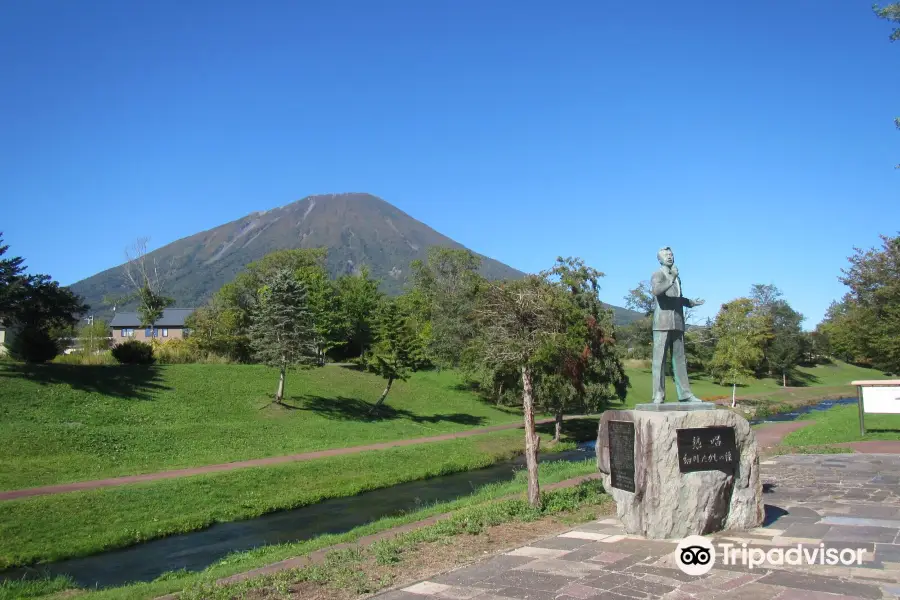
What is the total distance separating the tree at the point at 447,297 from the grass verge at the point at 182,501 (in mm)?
7611

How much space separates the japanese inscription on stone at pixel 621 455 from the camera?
1010 cm

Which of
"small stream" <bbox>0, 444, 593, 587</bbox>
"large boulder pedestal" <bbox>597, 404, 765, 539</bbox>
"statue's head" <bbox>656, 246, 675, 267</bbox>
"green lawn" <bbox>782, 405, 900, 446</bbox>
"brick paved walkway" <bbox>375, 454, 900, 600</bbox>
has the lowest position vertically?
"small stream" <bbox>0, 444, 593, 587</bbox>

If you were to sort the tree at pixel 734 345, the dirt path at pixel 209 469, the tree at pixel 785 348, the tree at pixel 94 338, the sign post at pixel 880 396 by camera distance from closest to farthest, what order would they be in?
1. the dirt path at pixel 209 469
2. the sign post at pixel 880 396
3. the tree at pixel 94 338
4. the tree at pixel 734 345
5. the tree at pixel 785 348

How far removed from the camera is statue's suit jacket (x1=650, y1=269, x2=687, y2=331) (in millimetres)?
10930

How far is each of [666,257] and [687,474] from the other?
374cm

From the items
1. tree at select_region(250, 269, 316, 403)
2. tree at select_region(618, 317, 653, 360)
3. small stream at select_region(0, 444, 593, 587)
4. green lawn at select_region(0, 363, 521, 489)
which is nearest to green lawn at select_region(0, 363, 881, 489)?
green lawn at select_region(0, 363, 521, 489)

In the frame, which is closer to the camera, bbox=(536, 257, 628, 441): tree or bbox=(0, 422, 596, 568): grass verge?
bbox=(0, 422, 596, 568): grass verge

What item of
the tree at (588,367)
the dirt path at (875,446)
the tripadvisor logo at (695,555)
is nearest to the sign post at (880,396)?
the dirt path at (875,446)

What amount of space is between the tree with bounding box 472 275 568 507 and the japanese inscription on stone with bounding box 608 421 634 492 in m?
2.62

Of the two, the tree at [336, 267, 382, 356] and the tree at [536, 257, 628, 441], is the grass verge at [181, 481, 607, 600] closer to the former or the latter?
the tree at [536, 257, 628, 441]

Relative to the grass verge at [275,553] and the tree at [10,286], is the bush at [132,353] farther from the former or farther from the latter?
the grass verge at [275,553]

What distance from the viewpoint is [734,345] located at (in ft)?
171

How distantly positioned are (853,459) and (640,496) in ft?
38.4

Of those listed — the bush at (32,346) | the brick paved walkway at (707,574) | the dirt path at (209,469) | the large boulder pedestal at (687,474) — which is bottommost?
the dirt path at (209,469)
